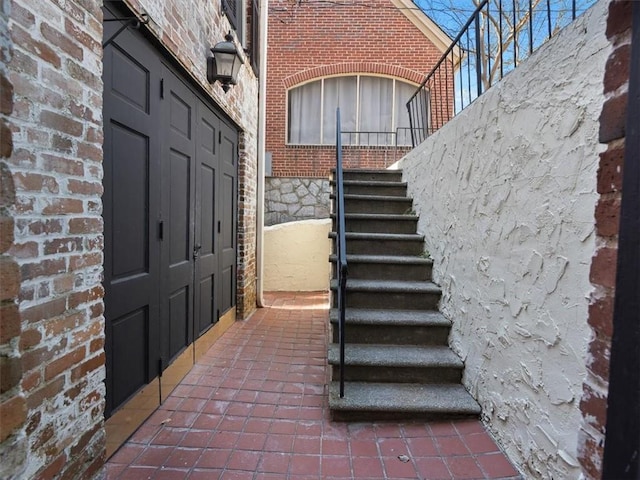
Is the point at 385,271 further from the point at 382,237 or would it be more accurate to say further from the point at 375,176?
the point at 375,176

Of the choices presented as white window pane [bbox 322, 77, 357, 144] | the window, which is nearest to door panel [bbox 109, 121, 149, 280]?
the window

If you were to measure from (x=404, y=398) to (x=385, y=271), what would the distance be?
1.14 meters

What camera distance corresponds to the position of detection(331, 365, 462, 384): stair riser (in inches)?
94.2

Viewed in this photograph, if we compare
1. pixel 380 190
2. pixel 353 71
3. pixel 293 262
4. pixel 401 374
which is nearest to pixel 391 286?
pixel 401 374

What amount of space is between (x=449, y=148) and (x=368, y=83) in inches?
214

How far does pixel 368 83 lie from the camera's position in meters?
7.61

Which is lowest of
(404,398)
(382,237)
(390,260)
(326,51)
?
(404,398)

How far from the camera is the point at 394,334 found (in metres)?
2.66

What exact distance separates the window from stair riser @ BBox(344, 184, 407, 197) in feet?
12.2

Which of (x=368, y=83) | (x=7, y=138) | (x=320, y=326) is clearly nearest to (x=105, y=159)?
(x=7, y=138)

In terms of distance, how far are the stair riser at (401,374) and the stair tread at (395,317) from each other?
320 mm

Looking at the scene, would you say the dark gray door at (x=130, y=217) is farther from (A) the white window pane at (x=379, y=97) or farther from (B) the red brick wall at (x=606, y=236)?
(A) the white window pane at (x=379, y=97)

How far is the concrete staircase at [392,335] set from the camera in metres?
2.17

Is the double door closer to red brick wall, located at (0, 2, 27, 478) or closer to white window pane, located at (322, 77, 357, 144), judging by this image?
red brick wall, located at (0, 2, 27, 478)
